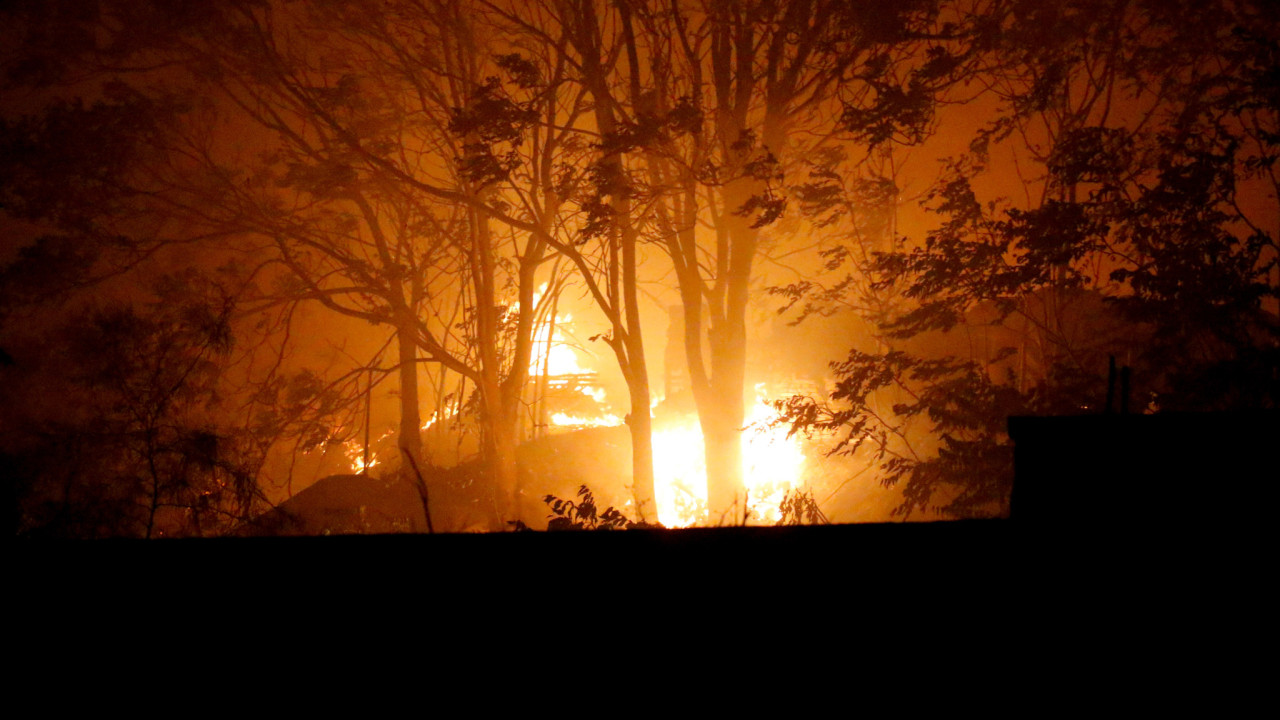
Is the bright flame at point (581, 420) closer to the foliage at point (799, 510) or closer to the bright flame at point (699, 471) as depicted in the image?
the bright flame at point (699, 471)

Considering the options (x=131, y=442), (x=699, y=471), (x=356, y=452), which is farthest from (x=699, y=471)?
(x=356, y=452)

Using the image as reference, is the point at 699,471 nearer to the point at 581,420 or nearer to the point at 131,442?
the point at 581,420

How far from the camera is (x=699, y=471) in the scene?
15.9 meters

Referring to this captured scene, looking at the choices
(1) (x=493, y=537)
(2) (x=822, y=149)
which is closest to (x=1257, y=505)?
(1) (x=493, y=537)

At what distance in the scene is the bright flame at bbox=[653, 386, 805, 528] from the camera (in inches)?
581

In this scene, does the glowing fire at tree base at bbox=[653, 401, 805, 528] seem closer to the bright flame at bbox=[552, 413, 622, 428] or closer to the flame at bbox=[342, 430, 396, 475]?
the bright flame at bbox=[552, 413, 622, 428]

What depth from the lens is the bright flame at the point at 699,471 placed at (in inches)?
581

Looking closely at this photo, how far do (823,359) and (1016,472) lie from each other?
18.3 meters

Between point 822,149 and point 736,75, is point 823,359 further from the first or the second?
point 736,75

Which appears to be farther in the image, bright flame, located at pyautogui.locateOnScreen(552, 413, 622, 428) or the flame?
A: bright flame, located at pyautogui.locateOnScreen(552, 413, 622, 428)

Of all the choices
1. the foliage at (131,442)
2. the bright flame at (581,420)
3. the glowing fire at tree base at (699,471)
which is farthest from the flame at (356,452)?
the foliage at (131,442)

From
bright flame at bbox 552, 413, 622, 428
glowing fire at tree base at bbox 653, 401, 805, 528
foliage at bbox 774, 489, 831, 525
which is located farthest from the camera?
bright flame at bbox 552, 413, 622, 428

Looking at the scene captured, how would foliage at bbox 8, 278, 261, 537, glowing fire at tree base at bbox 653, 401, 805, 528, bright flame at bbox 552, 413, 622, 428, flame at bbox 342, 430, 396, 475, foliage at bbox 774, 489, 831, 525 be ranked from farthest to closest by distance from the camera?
bright flame at bbox 552, 413, 622, 428 < flame at bbox 342, 430, 396, 475 < glowing fire at tree base at bbox 653, 401, 805, 528 < foliage at bbox 8, 278, 261, 537 < foliage at bbox 774, 489, 831, 525

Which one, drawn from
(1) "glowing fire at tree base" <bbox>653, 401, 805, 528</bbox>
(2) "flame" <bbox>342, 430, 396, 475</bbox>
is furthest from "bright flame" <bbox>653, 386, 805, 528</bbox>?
(2) "flame" <bbox>342, 430, 396, 475</bbox>
